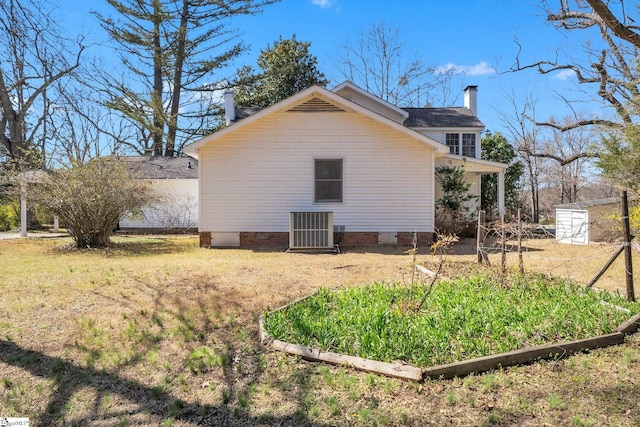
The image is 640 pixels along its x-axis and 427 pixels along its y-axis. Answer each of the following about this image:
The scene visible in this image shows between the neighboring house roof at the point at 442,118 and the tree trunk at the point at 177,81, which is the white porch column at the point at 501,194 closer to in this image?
the neighboring house roof at the point at 442,118

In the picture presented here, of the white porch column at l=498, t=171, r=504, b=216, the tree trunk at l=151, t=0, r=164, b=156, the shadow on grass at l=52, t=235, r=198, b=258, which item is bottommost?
the shadow on grass at l=52, t=235, r=198, b=258

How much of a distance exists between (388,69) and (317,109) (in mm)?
17871

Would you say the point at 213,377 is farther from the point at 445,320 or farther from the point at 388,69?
the point at 388,69

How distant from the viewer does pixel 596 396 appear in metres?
2.96

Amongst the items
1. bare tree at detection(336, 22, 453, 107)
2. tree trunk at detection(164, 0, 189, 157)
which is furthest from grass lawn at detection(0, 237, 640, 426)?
bare tree at detection(336, 22, 453, 107)

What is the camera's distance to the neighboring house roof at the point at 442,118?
1659cm

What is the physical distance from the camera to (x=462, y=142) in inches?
658

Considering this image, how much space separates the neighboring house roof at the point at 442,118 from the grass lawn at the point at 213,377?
12308mm

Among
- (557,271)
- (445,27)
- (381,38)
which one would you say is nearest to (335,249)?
(557,271)

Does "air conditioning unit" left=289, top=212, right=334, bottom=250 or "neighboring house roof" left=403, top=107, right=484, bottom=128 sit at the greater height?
"neighboring house roof" left=403, top=107, right=484, bottom=128

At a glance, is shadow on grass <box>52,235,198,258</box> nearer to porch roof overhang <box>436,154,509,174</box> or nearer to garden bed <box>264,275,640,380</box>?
garden bed <box>264,275,640,380</box>

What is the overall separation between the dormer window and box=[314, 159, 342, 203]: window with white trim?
7.57 m

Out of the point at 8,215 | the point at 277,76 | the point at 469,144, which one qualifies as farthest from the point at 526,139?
the point at 8,215

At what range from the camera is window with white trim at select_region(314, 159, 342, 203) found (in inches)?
445
